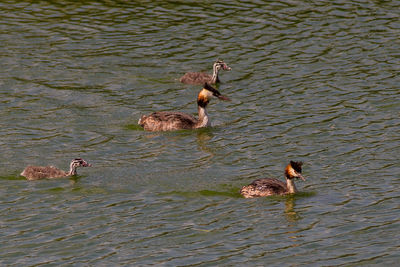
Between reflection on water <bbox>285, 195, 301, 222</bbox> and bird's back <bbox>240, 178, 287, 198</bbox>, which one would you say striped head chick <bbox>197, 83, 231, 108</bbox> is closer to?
bird's back <bbox>240, 178, 287, 198</bbox>

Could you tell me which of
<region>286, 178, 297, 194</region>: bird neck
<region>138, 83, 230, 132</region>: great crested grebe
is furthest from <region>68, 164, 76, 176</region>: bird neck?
<region>286, 178, 297, 194</region>: bird neck

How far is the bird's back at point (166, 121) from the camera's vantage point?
27594mm

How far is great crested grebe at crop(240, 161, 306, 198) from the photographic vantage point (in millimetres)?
21594

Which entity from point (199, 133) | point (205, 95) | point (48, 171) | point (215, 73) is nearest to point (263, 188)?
point (48, 171)

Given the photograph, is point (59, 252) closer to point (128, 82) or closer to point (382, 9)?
point (128, 82)

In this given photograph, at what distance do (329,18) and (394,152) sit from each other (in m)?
14.2

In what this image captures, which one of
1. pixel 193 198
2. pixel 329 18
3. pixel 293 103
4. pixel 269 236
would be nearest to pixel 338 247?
pixel 269 236

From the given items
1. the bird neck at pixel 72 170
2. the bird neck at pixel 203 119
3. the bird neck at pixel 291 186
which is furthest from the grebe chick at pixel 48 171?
the bird neck at pixel 203 119

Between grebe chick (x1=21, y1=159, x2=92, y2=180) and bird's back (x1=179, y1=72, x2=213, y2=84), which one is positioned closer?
grebe chick (x1=21, y1=159, x2=92, y2=180)

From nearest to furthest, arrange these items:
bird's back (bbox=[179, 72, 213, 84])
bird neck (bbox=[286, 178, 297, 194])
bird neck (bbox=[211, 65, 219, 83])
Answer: bird neck (bbox=[286, 178, 297, 194]) < bird's back (bbox=[179, 72, 213, 84]) < bird neck (bbox=[211, 65, 219, 83])

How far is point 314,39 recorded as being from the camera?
35.5 m

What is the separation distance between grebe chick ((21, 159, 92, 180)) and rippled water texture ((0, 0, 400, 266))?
9.8 inches

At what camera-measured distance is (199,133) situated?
2781 cm

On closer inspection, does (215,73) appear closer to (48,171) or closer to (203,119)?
(203,119)
